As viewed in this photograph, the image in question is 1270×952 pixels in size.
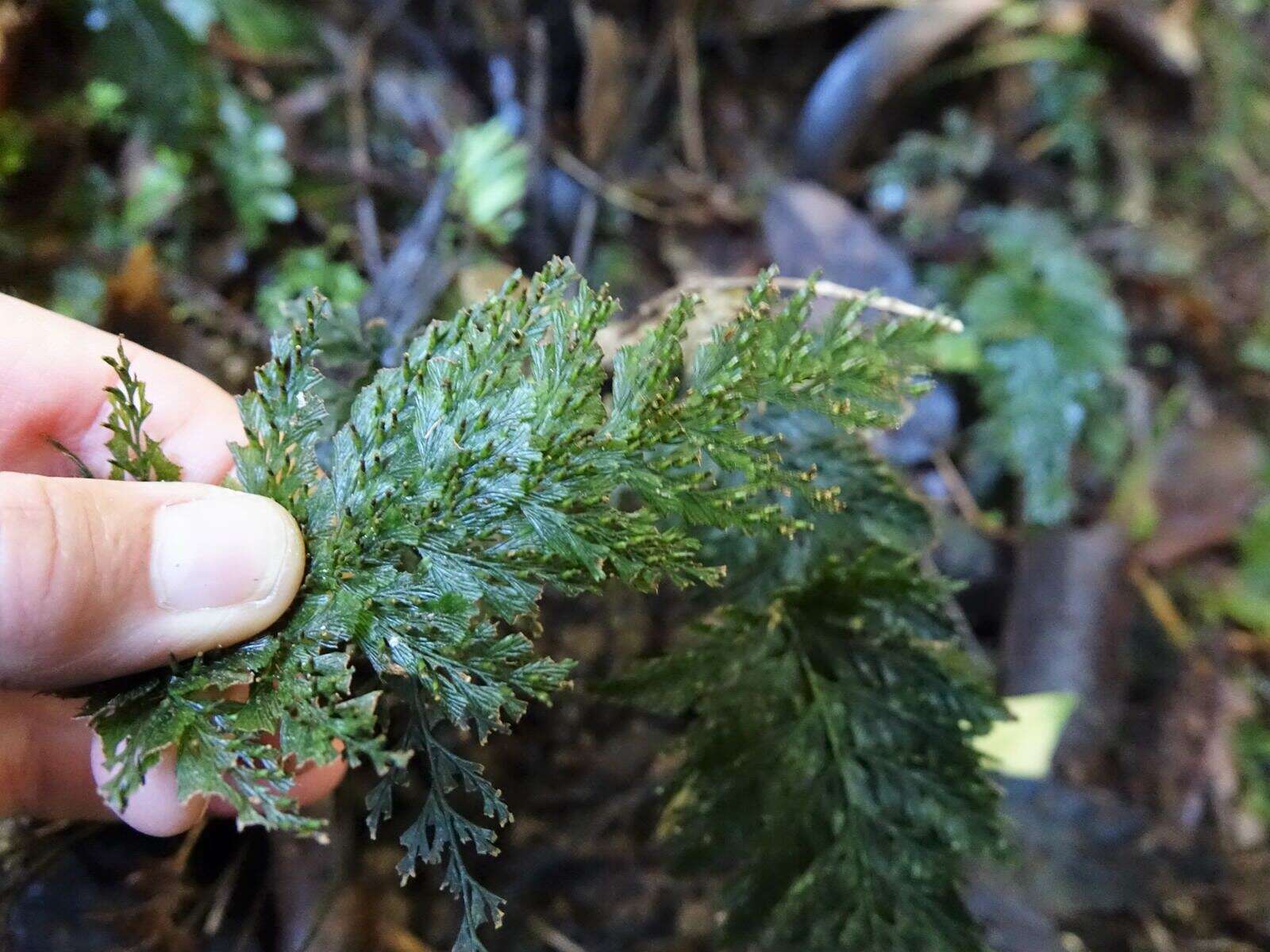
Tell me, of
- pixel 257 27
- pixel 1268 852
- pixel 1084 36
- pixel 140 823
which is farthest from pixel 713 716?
pixel 1084 36

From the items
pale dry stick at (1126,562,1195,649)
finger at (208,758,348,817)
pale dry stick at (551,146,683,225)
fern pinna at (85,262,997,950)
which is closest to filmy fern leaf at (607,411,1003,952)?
fern pinna at (85,262,997,950)

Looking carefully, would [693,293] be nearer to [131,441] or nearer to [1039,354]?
[131,441]

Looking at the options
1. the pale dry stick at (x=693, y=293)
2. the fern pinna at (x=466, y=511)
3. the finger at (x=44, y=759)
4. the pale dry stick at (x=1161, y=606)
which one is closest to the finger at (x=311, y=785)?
the finger at (x=44, y=759)

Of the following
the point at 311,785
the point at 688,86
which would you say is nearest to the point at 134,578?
the point at 311,785

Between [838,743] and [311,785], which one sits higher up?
[838,743]

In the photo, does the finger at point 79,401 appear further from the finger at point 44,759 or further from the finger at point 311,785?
the finger at point 311,785
